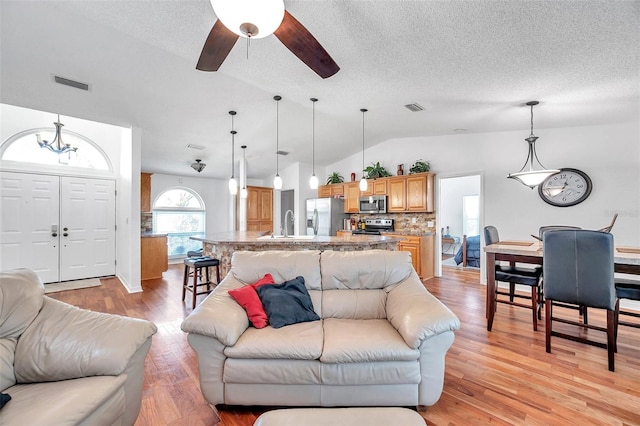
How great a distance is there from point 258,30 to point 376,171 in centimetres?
492

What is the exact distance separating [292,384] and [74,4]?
3.41 m

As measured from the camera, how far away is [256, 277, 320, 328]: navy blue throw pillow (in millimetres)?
1976

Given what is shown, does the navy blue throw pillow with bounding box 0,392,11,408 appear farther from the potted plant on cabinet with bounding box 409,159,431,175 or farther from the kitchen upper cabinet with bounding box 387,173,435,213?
the potted plant on cabinet with bounding box 409,159,431,175

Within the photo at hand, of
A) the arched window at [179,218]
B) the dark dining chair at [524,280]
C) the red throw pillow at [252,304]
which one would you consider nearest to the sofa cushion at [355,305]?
the red throw pillow at [252,304]

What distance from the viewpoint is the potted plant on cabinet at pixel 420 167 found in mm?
5387

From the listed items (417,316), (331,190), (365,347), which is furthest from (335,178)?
(365,347)

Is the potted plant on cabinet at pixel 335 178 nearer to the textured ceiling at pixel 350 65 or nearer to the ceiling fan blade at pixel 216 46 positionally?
the textured ceiling at pixel 350 65

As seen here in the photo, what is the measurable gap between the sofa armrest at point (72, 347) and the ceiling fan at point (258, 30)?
166 centimetres

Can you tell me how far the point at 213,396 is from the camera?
5.59 feet

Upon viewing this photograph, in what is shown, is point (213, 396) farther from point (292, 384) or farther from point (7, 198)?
point (7, 198)

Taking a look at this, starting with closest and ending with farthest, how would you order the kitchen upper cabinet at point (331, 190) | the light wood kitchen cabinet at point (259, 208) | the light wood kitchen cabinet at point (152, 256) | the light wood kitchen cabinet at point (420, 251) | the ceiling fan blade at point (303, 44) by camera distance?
1. the ceiling fan blade at point (303, 44)
2. the light wood kitchen cabinet at point (420, 251)
3. the light wood kitchen cabinet at point (152, 256)
4. the kitchen upper cabinet at point (331, 190)
5. the light wood kitchen cabinet at point (259, 208)

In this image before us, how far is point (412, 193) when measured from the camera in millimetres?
5469

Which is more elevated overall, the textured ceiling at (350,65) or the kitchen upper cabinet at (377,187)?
the textured ceiling at (350,65)

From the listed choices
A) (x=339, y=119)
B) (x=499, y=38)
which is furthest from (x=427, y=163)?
(x=499, y=38)
